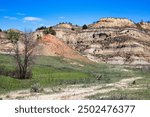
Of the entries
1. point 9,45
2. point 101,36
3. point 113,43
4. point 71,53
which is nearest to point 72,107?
point 71,53

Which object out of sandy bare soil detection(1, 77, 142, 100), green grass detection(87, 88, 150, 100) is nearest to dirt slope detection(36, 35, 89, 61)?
sandy bare soil detection(1, 77, 142, 100)

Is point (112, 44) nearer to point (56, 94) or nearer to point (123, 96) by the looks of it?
point (56, 94)

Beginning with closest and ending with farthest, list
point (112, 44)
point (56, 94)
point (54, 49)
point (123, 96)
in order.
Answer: point (123, 96) → point (56, 94) → point (54, 49) → point (112, 44)

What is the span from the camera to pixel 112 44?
443 feet

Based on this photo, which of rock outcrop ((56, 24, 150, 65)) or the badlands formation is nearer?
the badlands formation

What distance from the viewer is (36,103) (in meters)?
7.68

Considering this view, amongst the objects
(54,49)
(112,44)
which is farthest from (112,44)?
(54,49)

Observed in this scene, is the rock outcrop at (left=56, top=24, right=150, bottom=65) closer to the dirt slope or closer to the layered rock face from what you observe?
the layered rock face

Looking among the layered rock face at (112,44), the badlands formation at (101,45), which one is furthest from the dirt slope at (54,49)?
the layered rock face at (112,44)

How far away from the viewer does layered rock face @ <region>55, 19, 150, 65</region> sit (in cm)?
12250

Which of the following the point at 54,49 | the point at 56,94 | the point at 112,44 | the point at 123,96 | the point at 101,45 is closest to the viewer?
the point at 123,96

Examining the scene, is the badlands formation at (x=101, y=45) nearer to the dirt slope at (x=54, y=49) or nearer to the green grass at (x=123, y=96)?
the dirt slope at (x=54, y=49)

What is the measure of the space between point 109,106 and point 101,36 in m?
144

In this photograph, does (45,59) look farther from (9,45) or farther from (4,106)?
(4,106)
